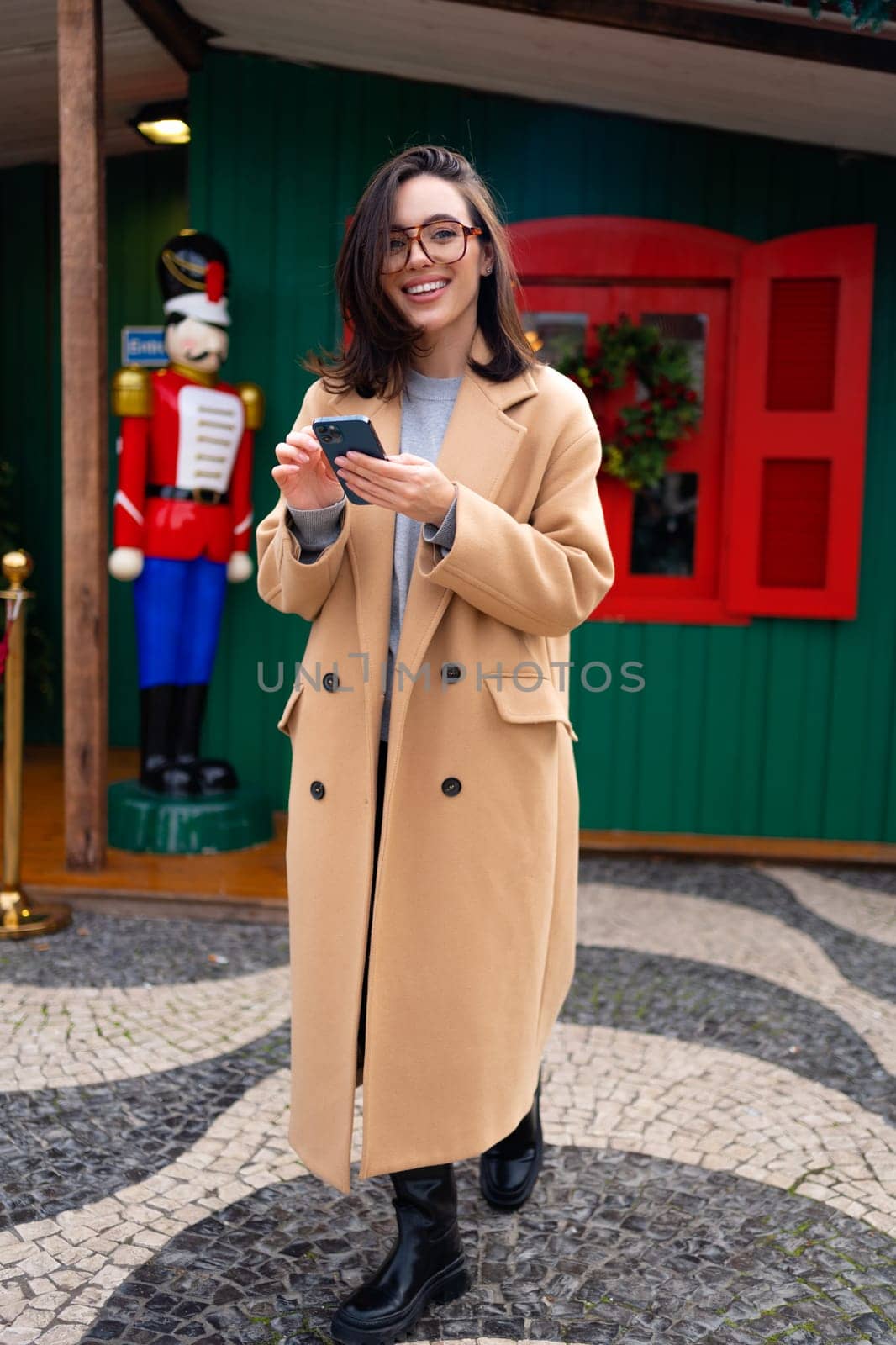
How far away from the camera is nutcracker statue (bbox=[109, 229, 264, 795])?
4410 mm

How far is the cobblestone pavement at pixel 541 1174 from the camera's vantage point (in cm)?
196

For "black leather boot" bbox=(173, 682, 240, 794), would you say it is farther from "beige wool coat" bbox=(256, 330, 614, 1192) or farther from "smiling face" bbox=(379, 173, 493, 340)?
"smiling face" bbox=(379, 173, 493, 340)

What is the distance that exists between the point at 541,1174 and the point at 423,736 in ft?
3.81

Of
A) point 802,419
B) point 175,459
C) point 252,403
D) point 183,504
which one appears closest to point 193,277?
point 252,403

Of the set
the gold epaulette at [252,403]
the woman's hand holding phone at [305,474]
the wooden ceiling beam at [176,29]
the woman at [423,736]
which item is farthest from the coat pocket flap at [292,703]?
the wooden ceiling beam at [176,29]

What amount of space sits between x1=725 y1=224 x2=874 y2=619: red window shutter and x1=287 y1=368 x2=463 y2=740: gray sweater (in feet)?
10.0

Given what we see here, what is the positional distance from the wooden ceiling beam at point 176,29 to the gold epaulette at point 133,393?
1249 millimetres

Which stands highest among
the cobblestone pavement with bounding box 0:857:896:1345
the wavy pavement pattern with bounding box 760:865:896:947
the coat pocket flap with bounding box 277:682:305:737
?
the coat pocket flap with bounding box 277:682:305:737

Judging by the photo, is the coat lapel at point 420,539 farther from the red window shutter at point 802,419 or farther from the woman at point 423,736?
the red window shutter at point 802,419

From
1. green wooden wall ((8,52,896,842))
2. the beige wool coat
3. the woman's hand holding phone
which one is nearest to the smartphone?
the woman's hand holding phone

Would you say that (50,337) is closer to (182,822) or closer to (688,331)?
(182,822)

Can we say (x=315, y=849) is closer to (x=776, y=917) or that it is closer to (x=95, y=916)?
(x=95, y=916)

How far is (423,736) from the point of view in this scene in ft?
5.95

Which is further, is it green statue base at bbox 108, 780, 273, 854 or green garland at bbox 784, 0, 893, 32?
green statue base at bbox 108, 780, 273, 854
